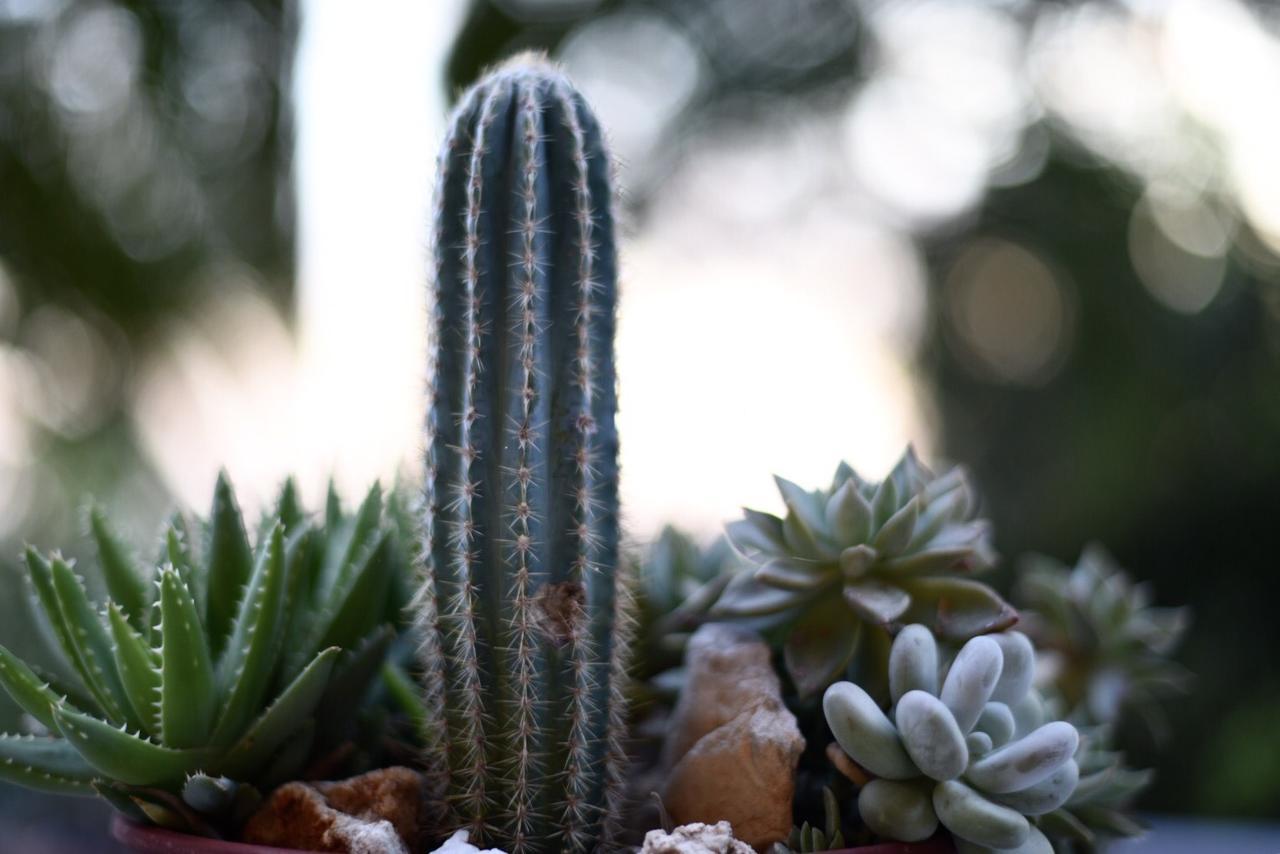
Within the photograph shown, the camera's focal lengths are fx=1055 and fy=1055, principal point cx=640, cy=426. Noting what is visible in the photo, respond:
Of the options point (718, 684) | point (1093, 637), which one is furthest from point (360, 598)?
point (1093, 637)

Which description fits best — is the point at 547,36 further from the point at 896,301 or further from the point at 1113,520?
the point at 1113,520

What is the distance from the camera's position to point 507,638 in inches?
35.8

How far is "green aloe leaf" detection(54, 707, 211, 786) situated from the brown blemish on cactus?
1.03 feet

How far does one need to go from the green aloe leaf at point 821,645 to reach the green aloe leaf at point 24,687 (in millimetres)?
648

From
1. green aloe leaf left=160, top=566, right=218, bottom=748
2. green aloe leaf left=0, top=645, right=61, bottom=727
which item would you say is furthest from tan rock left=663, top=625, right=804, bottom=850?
green aloe leaf left=0, top=645, right=61, bottom=727

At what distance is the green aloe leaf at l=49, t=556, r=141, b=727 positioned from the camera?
952mm

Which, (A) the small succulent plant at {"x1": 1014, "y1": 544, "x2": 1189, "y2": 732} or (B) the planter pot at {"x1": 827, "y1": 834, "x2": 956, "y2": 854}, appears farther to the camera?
(A) the small succulent plant at {"x1": 1014, "y1": 544, "x2": 1189, "y2": 732}

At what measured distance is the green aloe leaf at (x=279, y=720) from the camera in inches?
35.4

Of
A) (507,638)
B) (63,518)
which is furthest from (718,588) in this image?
(63,518)

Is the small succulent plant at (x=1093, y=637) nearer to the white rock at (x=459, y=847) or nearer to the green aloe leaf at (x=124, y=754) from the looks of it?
the white rock at (x=459, y=847)

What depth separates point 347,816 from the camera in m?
0.89

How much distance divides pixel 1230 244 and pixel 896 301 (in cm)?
86

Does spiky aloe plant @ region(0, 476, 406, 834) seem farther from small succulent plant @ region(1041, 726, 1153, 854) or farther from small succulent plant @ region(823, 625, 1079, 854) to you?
small succulent plant @ region(1041, 726, 1153, 854)

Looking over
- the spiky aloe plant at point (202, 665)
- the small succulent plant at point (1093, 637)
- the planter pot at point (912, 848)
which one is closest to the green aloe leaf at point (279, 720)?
the spiky aloe plant at point (202, 665)
